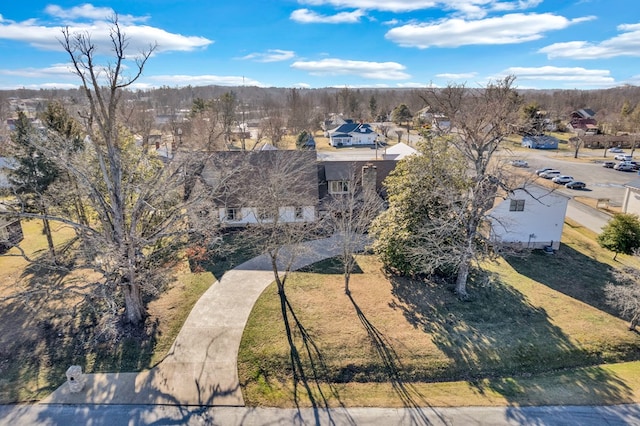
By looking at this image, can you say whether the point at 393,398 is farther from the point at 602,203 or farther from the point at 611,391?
the point at 602,203

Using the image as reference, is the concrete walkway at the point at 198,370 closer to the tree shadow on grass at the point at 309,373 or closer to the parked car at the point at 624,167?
the tree shadow on grass at the point at 309,373

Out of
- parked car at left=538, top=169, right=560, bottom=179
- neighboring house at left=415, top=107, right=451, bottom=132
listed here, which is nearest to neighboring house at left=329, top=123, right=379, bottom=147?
parked car at left=538, top=169, right=560, bottom=179

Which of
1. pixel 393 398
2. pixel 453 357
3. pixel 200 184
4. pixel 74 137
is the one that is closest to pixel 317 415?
pixel 393 398

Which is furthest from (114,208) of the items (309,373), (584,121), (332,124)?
(584,121)

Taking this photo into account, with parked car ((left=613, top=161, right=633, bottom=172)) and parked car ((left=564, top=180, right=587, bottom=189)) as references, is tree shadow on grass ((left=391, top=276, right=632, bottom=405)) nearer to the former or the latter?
parked car ((left=564, top=180, right=587, bottom=189))

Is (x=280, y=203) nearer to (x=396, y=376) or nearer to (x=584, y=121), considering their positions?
(x=396, y=376)
